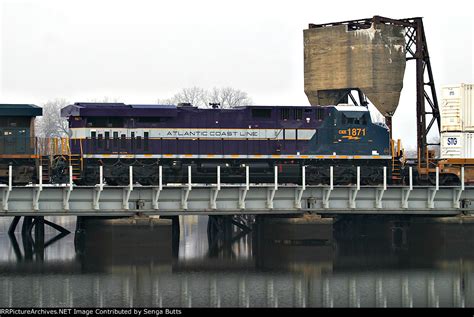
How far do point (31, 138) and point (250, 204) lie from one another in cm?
998

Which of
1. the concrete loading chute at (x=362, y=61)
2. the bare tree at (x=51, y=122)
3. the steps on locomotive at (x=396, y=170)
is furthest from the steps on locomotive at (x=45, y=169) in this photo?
the bare tree at (x=51, y=122)

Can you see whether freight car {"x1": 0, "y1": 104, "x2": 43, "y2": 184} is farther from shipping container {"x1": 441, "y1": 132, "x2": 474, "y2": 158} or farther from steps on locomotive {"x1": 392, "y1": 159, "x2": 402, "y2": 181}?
shipping container {"x1": 441, "y1": 132, "x2": 474, "y2": 158}

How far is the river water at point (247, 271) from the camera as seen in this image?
31.2 meters

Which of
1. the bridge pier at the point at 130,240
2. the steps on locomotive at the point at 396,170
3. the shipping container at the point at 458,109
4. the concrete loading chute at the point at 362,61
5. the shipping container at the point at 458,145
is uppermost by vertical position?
the concrete loading chute at the point at 362,61

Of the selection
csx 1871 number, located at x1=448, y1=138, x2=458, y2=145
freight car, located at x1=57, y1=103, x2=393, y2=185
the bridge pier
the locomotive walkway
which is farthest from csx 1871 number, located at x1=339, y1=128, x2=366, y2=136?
the bridge pier

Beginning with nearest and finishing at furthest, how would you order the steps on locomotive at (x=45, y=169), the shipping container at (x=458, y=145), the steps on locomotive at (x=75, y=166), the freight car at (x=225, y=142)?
the steps on locomotive at (x=45, y=169)
the steps on locomotive at (x=75, y=166)
the freight car at (x=225, y=142)
the shipping container at (x=458, y=145)

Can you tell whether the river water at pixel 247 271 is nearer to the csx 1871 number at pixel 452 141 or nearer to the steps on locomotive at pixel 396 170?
the steps on locomotive at pixel 396 170

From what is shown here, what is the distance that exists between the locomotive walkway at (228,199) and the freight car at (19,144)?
187cm

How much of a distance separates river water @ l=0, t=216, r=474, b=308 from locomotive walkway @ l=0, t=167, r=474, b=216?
1173 millimetres

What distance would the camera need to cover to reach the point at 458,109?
4697 centimetres

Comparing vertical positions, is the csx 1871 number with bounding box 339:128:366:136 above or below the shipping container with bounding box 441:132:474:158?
above

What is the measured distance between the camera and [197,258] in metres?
41.6

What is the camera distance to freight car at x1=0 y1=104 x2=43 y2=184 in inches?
1606

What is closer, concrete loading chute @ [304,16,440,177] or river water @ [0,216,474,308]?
river water @ [0,216,474,308]
